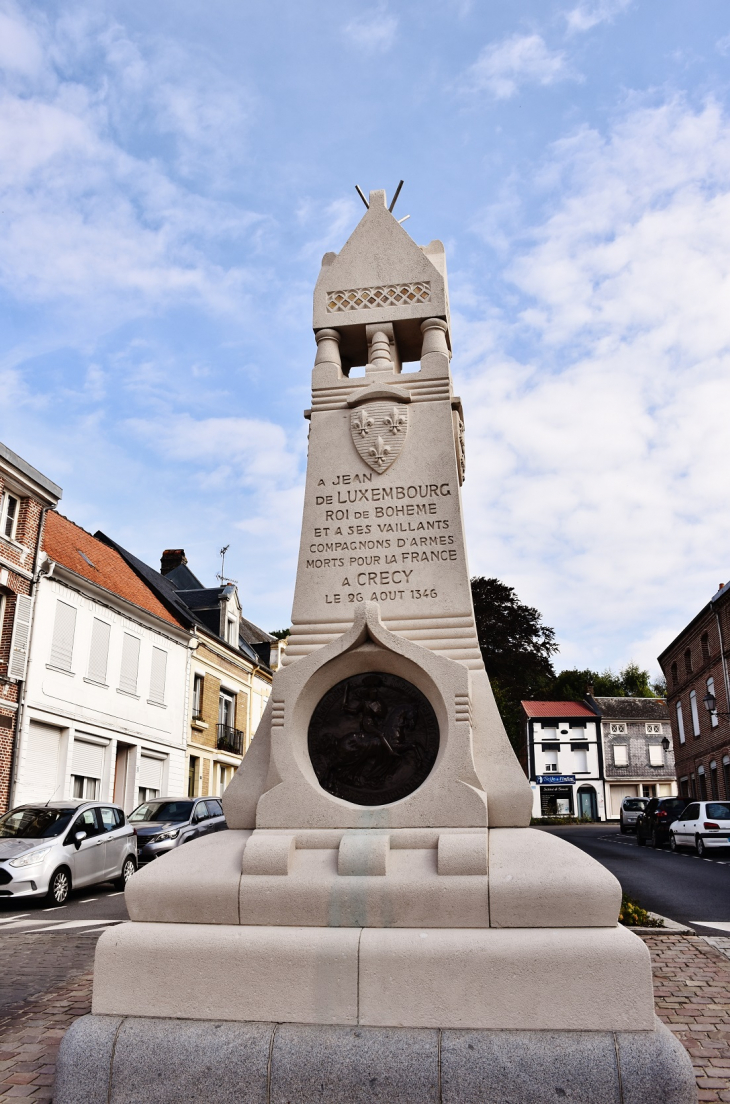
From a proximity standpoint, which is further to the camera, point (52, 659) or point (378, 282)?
point (52, 659)

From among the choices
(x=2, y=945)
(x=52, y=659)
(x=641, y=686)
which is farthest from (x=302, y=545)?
(x=641, y=686)

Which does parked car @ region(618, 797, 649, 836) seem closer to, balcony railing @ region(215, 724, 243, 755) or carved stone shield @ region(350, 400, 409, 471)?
balcony railing @ region(215, 724, 243, 755)

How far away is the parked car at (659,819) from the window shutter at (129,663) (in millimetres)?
15074

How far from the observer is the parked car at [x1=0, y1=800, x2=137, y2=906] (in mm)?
11641

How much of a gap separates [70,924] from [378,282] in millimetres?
7999

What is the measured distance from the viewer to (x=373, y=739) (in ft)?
16.2

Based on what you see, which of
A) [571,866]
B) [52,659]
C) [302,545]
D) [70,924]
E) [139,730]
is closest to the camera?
[571,866]

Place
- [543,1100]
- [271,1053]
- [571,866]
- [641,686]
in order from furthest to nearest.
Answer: [641,686], [571,866], [271,1053], [543,1100]

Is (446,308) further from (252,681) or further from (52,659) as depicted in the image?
(252,681)

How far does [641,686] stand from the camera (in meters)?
71.6

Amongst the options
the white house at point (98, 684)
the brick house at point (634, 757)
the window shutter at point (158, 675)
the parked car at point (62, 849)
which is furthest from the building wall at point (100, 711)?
the brick house at point (634, 757)

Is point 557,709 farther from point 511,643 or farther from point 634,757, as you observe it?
point 511,643

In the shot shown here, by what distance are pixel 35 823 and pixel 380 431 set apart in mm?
9915

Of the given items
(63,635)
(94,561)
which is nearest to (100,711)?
(63,635)
